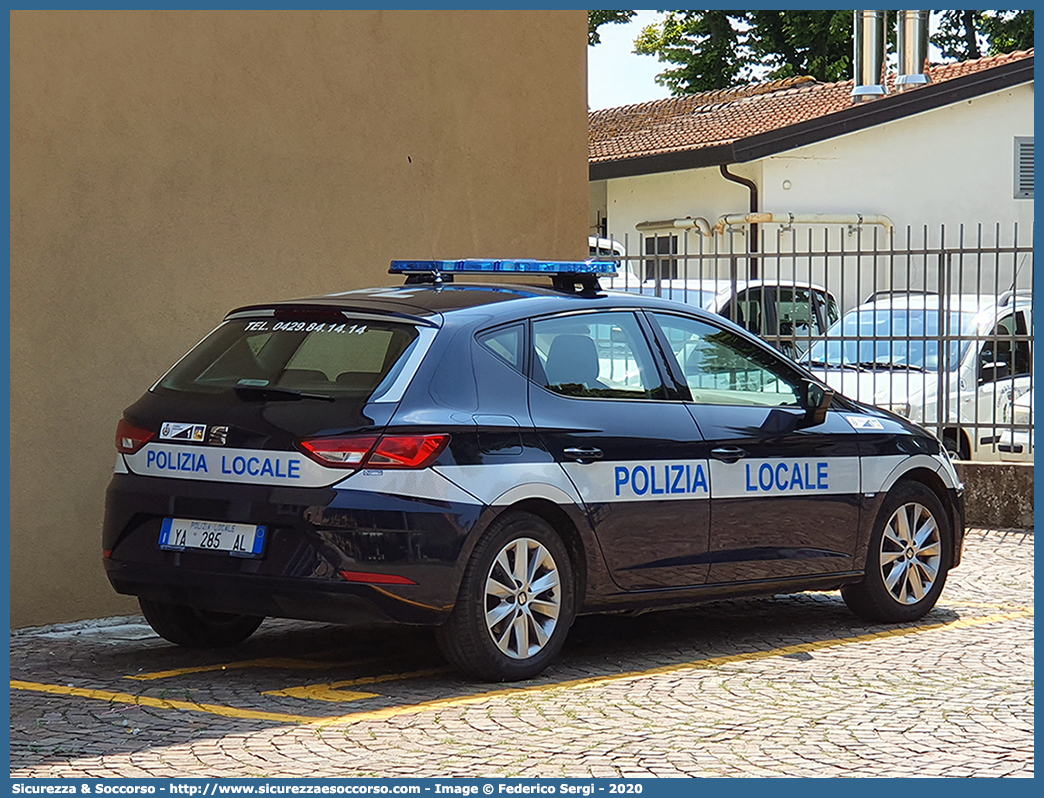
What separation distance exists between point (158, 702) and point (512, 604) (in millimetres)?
1380

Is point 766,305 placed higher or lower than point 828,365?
higher

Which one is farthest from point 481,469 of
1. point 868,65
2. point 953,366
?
point 868,65

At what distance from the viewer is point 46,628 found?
318 inches

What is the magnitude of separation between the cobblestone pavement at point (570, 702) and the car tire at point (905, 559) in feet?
0.45

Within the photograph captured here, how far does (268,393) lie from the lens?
260 inches

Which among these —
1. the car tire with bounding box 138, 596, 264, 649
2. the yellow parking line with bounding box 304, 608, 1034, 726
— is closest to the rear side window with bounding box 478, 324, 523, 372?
the yellow parking line with bounding box 304, 608, 1034, 726

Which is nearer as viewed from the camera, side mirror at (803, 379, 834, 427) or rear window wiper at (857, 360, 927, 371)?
side mirror at (803, 379, 834, 427)

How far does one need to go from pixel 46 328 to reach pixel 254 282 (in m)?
1.25

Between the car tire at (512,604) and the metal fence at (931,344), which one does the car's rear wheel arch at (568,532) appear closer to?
the car tire at (512,604)

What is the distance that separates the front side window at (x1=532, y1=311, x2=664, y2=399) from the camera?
22.9 feet

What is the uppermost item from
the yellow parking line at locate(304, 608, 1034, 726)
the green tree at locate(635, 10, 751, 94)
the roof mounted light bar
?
the green tree at locate(635, 10, 751, 94)

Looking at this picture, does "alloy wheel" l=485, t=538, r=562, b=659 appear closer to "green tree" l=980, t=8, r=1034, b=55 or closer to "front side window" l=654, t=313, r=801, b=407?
"front side window" l=654, t=313, r=801, b=407

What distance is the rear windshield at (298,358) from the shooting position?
6.57 m

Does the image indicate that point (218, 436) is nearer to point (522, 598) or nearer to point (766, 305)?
point (522, 598)
